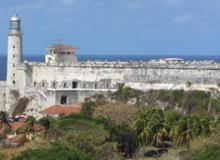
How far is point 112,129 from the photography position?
184ft

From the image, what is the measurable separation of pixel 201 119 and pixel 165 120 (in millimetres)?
2730

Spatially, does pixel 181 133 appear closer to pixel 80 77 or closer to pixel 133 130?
pixel 133 130

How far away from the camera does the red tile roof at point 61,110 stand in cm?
7200

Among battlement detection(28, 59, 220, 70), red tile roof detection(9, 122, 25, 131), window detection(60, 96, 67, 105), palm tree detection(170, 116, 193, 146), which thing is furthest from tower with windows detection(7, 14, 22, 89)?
palm tree detection(170, 116, 193, 146)

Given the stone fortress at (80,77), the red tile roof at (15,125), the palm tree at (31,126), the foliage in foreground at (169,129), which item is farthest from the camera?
the stone fortress at (80,77)

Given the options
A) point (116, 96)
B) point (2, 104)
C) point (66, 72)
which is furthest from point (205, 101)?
point (2, 104)

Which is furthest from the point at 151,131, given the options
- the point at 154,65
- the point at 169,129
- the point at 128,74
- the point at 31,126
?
the point at 128,74

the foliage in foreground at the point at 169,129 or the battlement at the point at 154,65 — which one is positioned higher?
the battlement at the point at 154,65

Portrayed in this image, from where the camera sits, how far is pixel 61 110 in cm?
7306

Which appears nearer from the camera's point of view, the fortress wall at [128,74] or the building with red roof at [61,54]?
the fortress wall at [128,74]

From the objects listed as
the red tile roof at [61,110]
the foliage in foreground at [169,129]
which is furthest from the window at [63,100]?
the foliage in foreground at [169,129]

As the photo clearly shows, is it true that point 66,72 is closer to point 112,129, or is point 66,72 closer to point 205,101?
point 205,101

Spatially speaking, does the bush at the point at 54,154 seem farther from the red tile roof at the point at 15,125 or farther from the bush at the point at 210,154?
the red tile roof at the point at 15,125

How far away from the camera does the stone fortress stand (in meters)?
77.8
